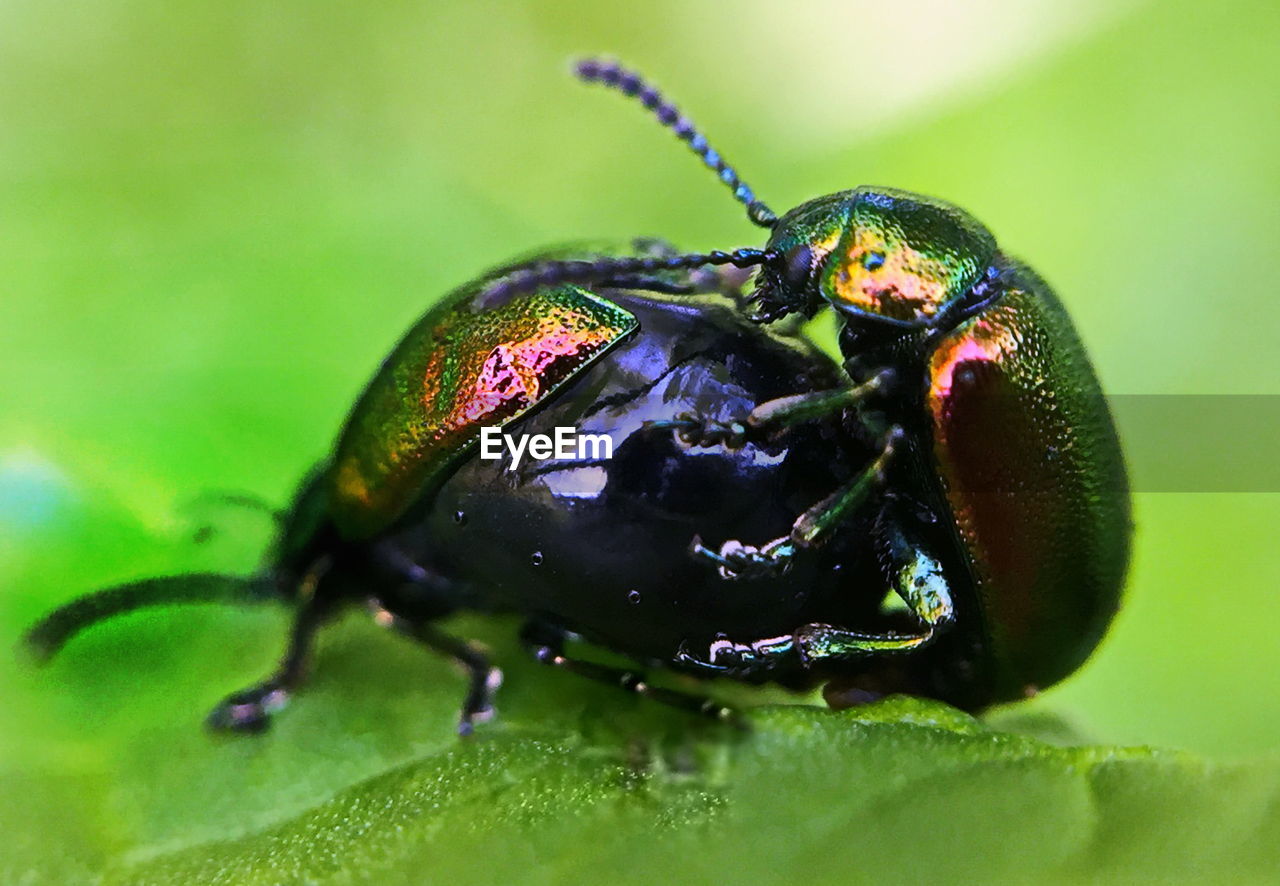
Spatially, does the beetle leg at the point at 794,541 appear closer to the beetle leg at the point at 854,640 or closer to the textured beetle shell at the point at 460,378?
the beetle leg at the point at 854,640

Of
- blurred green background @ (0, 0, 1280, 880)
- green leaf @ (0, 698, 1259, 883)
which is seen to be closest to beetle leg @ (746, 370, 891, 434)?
green leaf @ (0, 698, 1259, 883)

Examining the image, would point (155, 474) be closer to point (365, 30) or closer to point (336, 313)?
point (336, 313)

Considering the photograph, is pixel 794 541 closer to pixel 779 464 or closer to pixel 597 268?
pixel 779 464

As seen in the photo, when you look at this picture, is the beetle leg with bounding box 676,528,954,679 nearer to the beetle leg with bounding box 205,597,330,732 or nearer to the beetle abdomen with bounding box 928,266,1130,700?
the beetle abdomen with bounding box 928,266,1130,700

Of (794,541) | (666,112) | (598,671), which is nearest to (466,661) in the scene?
(598,671)

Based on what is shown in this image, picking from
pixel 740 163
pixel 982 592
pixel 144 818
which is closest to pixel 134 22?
pixel 740 163
